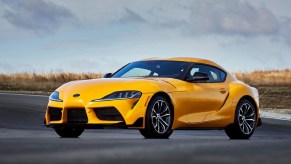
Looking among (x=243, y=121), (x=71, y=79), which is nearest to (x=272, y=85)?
(x=71, y=79)

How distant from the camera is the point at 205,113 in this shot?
43.6ft

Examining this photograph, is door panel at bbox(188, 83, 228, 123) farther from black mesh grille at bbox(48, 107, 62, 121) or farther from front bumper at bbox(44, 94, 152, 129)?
black mesh grille at bbox(48, 107, 62, 121)

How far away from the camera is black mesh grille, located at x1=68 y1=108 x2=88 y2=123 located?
1211 centimetres

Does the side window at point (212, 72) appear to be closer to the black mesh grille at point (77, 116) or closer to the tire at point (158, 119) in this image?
the tire at point (158, 119)

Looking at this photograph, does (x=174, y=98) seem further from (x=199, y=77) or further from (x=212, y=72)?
(x=212, y=72)

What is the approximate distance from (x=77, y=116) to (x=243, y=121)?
361cm

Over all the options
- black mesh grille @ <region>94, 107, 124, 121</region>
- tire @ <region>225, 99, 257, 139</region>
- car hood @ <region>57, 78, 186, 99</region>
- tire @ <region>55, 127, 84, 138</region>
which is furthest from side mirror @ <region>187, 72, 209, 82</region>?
tire @ <region>55, 127, 84, 138</region>

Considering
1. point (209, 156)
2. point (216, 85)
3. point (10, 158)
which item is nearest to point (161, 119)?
point (216, 85)

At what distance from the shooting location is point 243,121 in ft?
46.3

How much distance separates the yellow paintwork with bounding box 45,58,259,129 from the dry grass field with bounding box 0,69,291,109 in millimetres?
21952

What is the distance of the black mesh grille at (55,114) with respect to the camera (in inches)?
494

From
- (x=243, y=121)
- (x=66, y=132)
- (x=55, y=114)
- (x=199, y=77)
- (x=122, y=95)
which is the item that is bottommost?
(x=66, y=132)

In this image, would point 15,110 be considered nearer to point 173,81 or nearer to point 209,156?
point 173,81

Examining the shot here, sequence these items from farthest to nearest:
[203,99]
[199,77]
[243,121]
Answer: [243,121] → [203,99] → [199,77]
